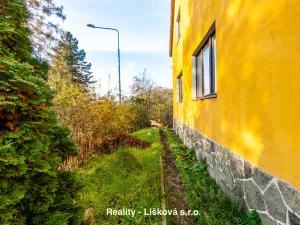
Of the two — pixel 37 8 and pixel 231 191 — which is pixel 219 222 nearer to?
pixel 231 191

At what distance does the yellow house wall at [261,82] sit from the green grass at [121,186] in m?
1.86

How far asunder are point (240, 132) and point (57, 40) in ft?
55.3

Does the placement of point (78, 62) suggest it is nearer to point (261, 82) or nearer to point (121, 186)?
point (121, 186)

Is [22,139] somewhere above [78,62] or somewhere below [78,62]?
below

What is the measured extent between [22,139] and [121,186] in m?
3.35

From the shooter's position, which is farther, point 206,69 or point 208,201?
point 206,69

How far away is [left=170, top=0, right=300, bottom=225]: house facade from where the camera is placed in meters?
2.18

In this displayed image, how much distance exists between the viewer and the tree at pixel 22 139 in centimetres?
203

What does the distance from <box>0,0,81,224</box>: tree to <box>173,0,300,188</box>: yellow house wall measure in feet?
7.81

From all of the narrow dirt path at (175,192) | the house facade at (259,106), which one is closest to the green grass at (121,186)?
the narrow dirt path at (175,192)

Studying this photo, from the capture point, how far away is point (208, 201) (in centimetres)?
415

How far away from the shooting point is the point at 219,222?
3311mm

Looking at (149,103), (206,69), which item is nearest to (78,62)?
(149,103)

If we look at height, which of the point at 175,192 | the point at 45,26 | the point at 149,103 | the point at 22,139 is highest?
the point at 45,26
